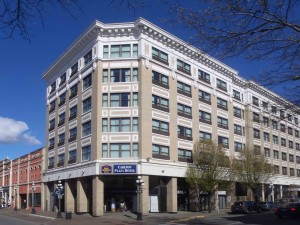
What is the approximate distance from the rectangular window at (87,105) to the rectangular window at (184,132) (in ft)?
35.6

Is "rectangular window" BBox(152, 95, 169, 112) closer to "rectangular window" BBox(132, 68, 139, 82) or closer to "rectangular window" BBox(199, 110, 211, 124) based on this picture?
"rectangular window" BBox(132, 68, 139, 82)

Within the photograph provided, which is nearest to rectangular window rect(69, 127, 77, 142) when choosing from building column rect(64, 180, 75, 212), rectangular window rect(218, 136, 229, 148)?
building column rect(64, 180, 75, 212)

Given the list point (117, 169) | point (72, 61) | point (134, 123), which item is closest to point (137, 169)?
point (117, 169)

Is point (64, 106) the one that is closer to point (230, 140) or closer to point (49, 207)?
point (49, 207)

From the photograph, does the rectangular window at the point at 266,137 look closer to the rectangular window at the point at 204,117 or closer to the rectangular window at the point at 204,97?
the rectangular window at the point at 204,117

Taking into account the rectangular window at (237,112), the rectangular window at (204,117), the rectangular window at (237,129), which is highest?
the rectangular window at (237,112)

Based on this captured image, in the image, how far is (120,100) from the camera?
4659 cm

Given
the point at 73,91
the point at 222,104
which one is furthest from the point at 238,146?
the point at 73,91

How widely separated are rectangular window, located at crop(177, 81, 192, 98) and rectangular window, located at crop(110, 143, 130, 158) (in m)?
10.7

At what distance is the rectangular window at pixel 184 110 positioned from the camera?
5101cm

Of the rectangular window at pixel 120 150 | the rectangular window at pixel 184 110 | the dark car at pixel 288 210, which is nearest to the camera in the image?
the dark car at pixel 288 210

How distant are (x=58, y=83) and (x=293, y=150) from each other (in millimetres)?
45951

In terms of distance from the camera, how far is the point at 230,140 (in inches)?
2367

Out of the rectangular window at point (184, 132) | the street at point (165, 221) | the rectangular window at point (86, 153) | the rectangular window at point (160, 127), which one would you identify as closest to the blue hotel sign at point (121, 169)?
the rectangular window at point (86, 153)
